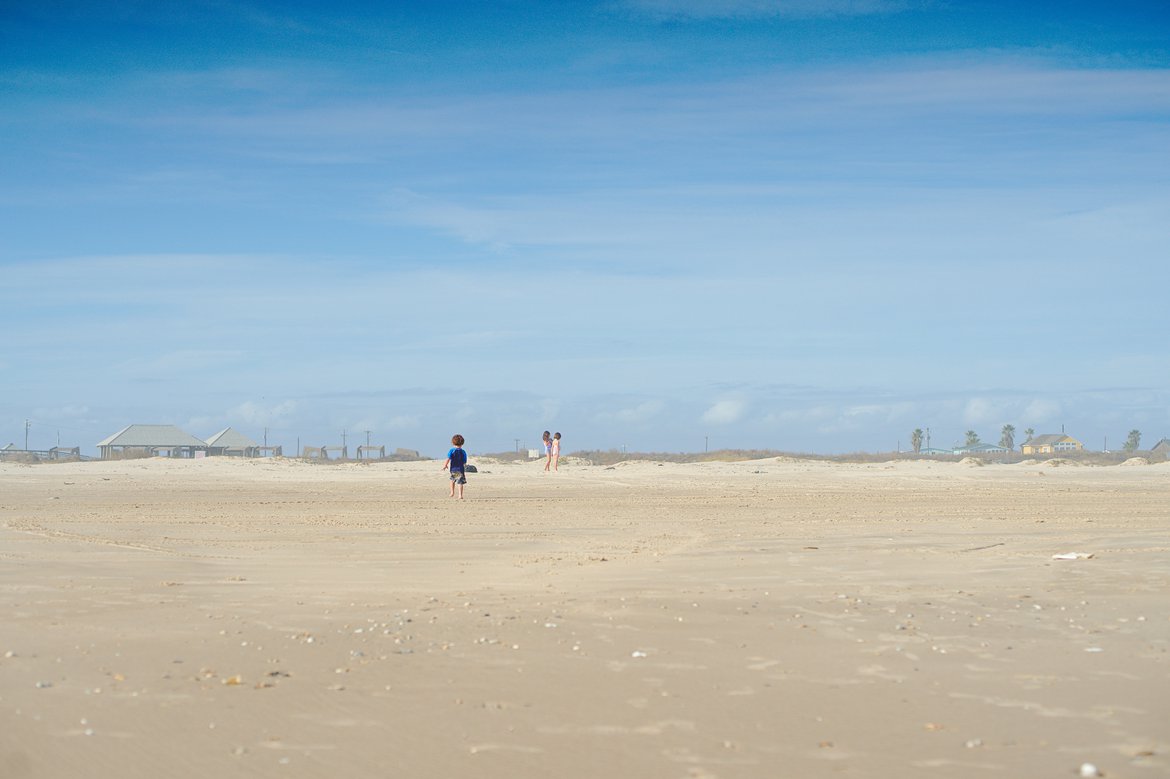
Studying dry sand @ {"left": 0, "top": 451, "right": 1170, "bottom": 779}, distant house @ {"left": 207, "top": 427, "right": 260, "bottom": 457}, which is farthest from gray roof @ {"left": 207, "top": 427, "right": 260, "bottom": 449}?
dry sand @ {"left": 0, "top": 451, "right": 1170, "bottom": 779}

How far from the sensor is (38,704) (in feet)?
21.2

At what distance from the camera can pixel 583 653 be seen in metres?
7.82

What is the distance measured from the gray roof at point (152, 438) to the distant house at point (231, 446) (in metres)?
0.92

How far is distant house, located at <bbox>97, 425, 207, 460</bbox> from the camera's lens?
7494 cm

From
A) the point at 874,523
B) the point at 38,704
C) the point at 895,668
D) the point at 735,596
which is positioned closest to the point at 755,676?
the point at 895,668

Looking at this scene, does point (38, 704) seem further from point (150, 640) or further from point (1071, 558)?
point (1071, 558)

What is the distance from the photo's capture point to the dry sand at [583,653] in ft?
19.0

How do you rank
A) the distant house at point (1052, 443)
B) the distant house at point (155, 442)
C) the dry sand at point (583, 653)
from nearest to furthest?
the dry sand at point (583, 653) → the distant house at point (155, 442) → the distant house at point (1052, 443)

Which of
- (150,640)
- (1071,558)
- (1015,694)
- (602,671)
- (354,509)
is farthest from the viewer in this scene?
(354,509)

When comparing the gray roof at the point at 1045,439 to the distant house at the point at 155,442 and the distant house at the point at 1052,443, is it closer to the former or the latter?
the distant house at the point at 1052,443

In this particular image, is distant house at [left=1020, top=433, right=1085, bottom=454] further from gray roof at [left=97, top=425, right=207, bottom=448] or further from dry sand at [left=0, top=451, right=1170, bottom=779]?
dry sand at [left=0, top=451, right=1170, bottom=779]

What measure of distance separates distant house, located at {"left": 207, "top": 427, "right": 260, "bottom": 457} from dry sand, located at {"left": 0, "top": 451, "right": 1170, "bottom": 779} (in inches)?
2384

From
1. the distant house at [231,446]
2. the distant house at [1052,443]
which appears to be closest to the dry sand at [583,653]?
the distant house at [231,446]

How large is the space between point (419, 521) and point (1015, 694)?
1343 centimetres
